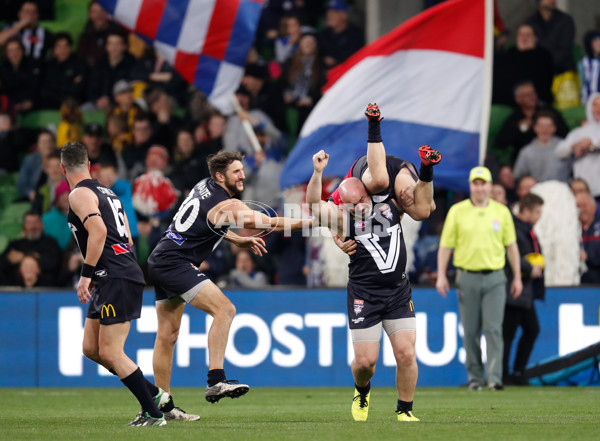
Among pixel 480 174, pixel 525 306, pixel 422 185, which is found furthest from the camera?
pixel 525 306

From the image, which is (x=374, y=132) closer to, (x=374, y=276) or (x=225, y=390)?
(x=374, y=276)

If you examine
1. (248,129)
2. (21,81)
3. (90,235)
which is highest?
(21,81)

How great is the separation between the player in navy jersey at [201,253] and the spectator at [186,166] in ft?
22.0

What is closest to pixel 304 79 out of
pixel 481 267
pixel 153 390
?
pixel 481 267

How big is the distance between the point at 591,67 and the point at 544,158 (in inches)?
80.2

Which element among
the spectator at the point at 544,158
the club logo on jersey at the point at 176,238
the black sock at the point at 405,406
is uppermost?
the spectator at the point at 544,158

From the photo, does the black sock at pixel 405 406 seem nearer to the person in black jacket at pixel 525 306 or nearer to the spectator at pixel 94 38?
the person in black jacket at pixel 525 306

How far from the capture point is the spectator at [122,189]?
15.1 m

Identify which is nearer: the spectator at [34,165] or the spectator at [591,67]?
the spectator at [591,67]

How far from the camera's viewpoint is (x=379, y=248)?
974 cm

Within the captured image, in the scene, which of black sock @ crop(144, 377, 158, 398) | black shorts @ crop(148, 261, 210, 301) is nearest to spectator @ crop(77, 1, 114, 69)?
black shorts @ crop(148, 261, 210, 301)

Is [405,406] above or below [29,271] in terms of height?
below

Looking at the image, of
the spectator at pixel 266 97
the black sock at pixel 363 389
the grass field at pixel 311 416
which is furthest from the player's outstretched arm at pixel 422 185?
the spectator at pixel 266 97

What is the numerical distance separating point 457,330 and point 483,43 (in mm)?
3829
